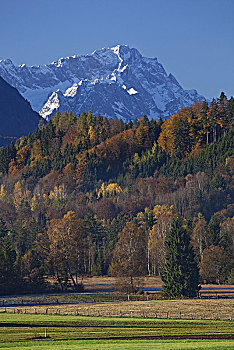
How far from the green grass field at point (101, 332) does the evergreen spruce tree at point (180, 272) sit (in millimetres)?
32342

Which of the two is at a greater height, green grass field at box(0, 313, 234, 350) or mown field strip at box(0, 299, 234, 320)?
mown field strip at box(0, 299, 234, 320)

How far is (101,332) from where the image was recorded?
211ft

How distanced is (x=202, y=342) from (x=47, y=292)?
257ft

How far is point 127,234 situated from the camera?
436 feet

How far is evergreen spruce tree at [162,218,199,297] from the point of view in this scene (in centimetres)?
11281

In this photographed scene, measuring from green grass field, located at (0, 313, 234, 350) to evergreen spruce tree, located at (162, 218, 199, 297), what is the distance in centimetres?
3234

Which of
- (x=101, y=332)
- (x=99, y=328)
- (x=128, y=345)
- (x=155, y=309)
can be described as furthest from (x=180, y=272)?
(x=128, y=345)

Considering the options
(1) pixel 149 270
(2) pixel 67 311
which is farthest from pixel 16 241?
(2) pixel 67 311

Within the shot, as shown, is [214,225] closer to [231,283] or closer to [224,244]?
[224,244]

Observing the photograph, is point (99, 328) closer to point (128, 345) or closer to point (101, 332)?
point (101, 332)

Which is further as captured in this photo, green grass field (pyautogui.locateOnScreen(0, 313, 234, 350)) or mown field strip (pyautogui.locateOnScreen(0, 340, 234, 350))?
green grass field (pyautogui.locateOnScreen(0, 313, 234, 350))

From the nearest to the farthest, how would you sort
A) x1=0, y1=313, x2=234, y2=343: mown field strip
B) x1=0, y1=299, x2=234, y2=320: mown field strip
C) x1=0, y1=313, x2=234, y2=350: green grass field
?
x1=0, y1=313, x2=234, y2=350: green grass field < x1=0, y1=313, x2=234, y2=343: mown field strip < x1=0, y1=299, x2=234, y2=320: mown field strip

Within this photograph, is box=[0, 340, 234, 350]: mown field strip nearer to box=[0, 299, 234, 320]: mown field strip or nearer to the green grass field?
the green grass field

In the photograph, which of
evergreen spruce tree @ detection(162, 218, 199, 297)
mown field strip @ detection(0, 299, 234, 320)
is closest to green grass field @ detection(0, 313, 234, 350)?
mown field strip @ detection(0, 299, 234, 320)
